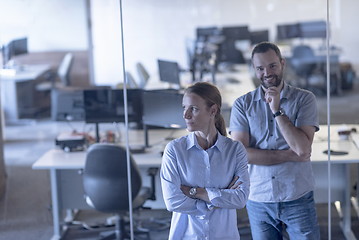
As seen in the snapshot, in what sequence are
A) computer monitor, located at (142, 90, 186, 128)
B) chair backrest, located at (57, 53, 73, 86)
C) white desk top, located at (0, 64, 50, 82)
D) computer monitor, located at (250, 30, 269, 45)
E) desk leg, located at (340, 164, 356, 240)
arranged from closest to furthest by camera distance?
1. desk leg, located at (340, 164, 356, 240)
2. computer monitor, located at (142, 90, 186, 128)
3. white desk top, located at (0, 64, 50, 82)
4. chair backrest, located at (57, 53, 73, 86)
5. computer monitor, located at (250, 30, 269, 45)

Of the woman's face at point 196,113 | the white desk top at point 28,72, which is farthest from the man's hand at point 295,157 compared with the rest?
the white desk top at point 28,72

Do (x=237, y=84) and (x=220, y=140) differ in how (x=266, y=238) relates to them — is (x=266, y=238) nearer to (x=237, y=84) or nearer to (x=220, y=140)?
(x=220, y=140)

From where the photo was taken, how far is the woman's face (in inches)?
117

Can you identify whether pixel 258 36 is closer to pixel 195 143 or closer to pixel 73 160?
pixel 73 160

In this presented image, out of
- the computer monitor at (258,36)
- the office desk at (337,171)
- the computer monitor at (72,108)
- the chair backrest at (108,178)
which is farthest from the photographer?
the computer monitor at (258,36)

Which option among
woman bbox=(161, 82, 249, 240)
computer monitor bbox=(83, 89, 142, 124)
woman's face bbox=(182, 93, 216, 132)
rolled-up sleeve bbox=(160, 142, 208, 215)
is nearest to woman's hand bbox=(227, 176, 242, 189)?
woman bbox=(161, 82, 249, 240)

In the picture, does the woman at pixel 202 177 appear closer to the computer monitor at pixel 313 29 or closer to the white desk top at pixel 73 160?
the white desk top at pixel 73 160

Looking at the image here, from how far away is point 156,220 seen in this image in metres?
5.11

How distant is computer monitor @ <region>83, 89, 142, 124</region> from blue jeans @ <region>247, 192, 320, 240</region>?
2.06 meters

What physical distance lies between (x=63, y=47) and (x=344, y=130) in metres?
6.40

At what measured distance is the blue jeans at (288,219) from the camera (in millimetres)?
3412

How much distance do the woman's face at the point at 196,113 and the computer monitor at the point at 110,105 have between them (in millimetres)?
2389

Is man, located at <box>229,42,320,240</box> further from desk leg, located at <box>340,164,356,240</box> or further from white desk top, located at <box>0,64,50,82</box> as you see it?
white desk top, located at <box>0,64,50,82</box>

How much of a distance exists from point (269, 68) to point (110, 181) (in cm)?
188
